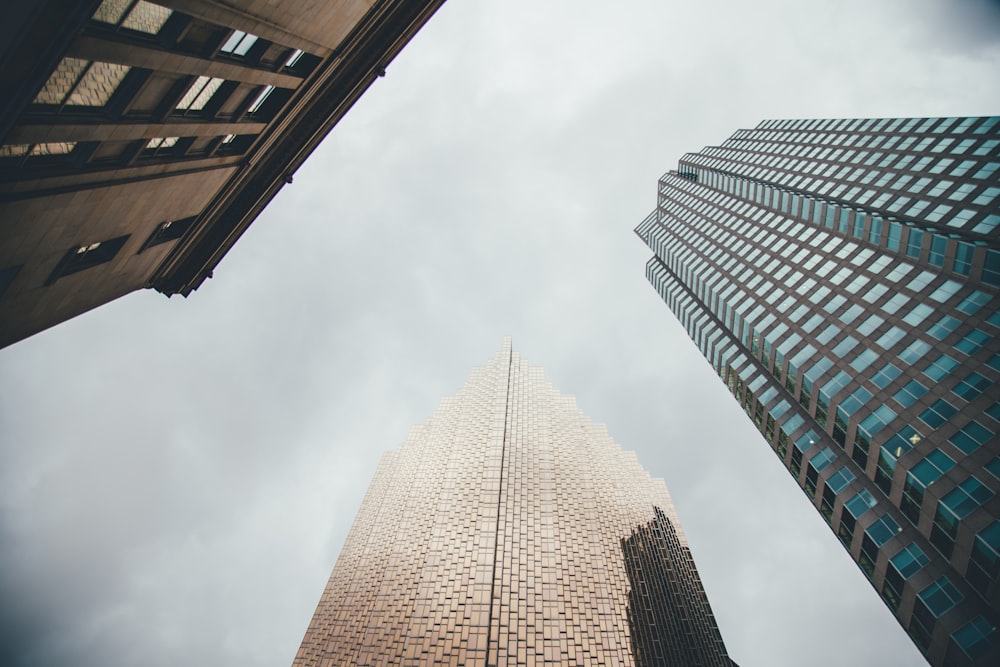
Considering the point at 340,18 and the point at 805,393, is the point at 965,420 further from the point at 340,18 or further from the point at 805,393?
the point at 340,18

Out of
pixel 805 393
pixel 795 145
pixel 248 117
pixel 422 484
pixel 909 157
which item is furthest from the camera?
pixel 422 484

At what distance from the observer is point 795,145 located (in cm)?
8119

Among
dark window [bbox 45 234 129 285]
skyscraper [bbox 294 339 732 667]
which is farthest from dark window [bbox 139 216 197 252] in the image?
skyscraper [bbox 294 339 732 667]

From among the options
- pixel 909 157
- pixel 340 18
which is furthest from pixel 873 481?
pixel 340 18

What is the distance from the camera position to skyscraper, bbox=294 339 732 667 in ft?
204

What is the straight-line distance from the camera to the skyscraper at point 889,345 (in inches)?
1287

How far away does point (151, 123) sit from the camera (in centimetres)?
1731

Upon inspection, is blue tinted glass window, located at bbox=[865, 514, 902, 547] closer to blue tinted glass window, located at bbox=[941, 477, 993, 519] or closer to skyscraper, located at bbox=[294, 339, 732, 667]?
blue tinted glass window, located at bbox=[941, 477, 993, 519]

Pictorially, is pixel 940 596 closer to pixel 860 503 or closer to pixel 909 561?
pixel 909 561

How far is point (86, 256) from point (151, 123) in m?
7.67

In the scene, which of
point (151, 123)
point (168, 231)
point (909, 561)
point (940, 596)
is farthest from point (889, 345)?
point (168, 231)

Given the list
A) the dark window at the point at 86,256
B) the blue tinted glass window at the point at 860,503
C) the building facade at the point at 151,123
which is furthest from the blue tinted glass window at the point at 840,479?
the dark window at the point at 86,256

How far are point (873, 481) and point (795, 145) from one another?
210 feet

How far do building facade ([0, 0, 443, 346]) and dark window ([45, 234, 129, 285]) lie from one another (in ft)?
0.21
